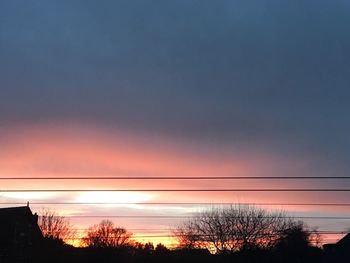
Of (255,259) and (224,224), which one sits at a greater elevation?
(224,224)

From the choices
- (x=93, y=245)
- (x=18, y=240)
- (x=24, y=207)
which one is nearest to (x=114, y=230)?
(x=93, y=245)

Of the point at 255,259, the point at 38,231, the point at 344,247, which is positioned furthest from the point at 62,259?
the point at 344,247

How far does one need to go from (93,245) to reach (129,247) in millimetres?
13819

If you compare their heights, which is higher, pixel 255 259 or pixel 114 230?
pixel 114 230

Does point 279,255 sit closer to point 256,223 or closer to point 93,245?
point 256,223

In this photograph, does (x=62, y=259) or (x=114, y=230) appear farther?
(x=114, y=230)

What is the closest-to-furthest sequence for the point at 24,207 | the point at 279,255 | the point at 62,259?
the point at 62,259
the point at 279,255
the point at 24,207

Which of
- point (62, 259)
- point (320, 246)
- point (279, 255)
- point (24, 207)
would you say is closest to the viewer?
point (62, 259)

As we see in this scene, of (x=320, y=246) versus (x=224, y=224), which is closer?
(x=224, y=224)

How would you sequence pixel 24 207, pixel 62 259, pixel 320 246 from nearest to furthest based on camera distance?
pixel 62 259
pixel 24 207
pixel 320 246

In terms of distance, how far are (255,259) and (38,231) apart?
2670cm

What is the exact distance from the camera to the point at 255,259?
60.1 meters

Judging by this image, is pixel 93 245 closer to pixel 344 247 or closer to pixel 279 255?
pixel 279 255

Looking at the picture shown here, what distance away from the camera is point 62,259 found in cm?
5947
